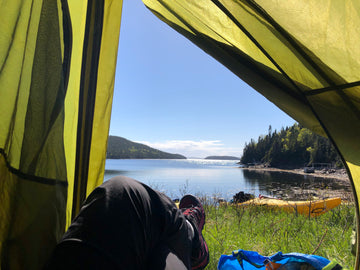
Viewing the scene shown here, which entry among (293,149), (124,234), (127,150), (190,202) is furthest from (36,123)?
(127,150)

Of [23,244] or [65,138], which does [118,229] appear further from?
[65,138]

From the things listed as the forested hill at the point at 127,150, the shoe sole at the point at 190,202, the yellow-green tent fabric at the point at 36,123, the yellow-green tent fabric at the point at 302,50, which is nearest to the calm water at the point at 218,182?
the shoe sole at the point at 190,202

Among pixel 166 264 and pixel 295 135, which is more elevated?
pixel 295 135

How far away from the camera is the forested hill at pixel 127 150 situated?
276 feet

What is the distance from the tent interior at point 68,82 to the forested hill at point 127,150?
266 feet

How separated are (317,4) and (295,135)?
6260 cm

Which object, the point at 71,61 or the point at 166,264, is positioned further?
the point at 71,61

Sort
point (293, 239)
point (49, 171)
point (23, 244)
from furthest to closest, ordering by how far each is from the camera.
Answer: point (293, 239), point (49, 171), point (23, 244)

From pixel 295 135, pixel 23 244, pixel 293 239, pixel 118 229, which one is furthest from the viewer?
pixel 295 135

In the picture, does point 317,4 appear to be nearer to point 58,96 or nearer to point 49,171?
point 58,96

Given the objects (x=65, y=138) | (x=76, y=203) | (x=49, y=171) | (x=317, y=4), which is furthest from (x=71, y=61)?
(x=317, y=4)

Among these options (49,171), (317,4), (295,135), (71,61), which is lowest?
(49,171)

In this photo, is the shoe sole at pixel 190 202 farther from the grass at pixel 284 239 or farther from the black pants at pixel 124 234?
the black pants at pixel 124 234

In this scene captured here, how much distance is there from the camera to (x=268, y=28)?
99cm
